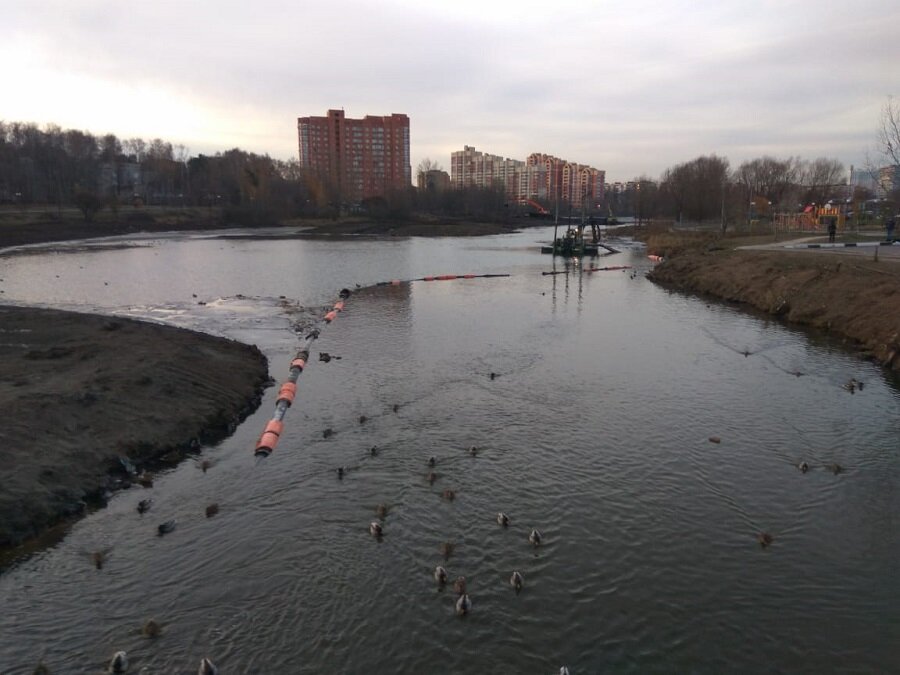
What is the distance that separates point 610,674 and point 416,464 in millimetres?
8111

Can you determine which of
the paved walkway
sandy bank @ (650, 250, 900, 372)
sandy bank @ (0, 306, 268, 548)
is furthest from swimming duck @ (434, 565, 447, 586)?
the paved walkway

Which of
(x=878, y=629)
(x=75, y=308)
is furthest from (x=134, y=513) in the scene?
(x=75, y=308)

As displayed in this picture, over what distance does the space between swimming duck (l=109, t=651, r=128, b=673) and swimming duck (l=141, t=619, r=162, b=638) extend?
25.8 inches

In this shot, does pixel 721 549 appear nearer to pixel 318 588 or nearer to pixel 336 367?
pixel 318 588

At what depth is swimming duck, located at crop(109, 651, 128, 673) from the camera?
9.44m

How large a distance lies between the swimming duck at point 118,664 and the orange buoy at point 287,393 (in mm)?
11768

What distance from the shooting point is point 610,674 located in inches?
375

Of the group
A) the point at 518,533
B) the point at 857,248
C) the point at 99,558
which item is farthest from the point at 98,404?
the point at 857,248

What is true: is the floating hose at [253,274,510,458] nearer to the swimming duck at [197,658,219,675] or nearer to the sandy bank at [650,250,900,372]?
the swimming duck at [197,658,219,675]

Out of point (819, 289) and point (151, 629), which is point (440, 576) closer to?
point (151, 629)

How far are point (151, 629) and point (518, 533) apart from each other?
7.26 meters

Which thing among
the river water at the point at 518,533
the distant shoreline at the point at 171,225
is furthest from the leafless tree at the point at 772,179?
the river water at the point at 518,533

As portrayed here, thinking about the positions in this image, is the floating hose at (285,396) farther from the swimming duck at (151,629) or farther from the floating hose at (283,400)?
the swimming duck at (151,629)

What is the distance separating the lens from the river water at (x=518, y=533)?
33.3 feet
